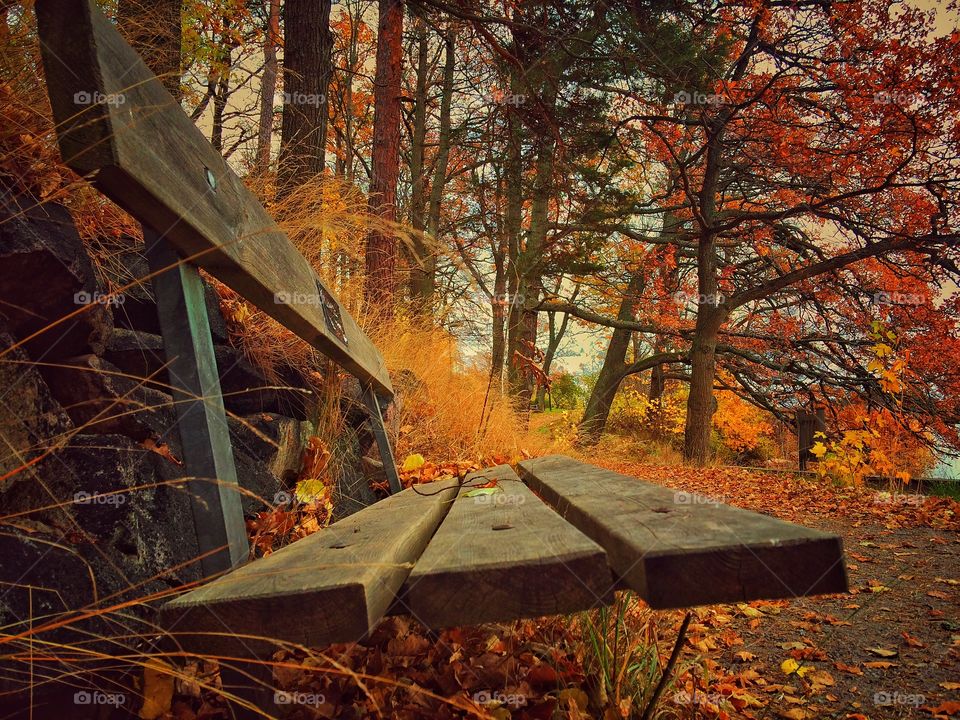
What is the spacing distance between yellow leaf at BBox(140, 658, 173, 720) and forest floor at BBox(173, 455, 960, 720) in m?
0.06

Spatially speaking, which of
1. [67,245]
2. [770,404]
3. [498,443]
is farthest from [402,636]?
[770,404]

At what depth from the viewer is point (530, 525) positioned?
115 cm

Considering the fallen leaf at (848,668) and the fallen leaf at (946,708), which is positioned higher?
the fallen leaf at (946,708)

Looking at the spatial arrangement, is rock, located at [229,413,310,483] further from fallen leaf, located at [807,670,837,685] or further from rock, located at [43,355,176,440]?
fallen leaf, located at [807,670,837,685]

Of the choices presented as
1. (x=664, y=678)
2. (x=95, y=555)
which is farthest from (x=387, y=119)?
(x=664, y=678)

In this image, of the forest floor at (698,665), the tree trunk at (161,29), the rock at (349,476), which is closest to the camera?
the forest floor at (698,665)

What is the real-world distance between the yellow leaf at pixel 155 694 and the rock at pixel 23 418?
503mm

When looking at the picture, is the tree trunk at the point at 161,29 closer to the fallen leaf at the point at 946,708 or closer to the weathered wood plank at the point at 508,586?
the weathered wood plank at the point at 508,586

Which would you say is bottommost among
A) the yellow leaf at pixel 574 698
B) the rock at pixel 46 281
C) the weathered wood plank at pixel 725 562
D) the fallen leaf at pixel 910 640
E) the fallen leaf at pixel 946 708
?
the fallen leaf at pixel 910 640

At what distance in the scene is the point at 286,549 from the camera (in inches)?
48.2

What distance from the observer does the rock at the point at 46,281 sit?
156 cm

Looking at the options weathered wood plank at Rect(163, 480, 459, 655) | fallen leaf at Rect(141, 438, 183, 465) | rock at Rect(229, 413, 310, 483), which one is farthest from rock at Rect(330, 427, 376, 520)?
weathered wood plank at Rect(163, 480, 459, 655)

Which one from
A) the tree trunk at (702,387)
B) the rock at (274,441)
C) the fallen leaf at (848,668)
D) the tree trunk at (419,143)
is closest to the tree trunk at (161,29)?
the rock at (274,441)

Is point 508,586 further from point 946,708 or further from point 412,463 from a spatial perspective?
point 412,463
